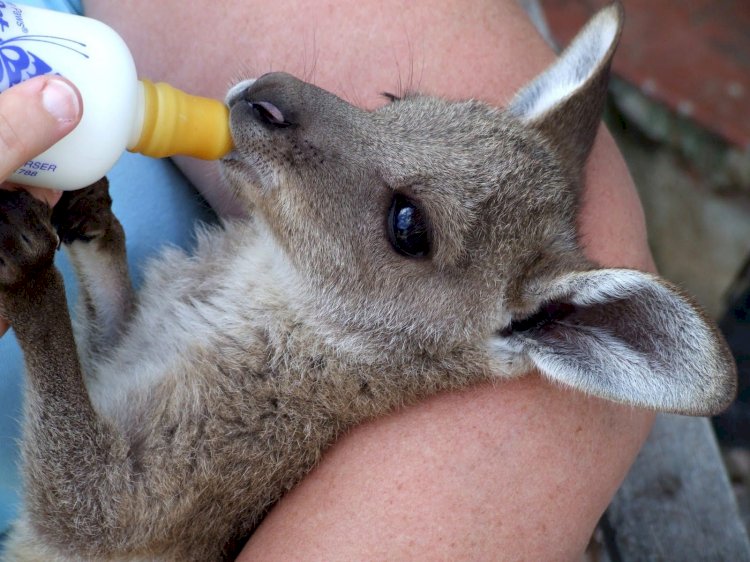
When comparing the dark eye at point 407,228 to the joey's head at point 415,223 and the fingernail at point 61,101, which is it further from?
the fingernail at point 61,101

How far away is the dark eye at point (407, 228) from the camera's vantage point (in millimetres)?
2246

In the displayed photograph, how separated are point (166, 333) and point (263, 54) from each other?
941 mm

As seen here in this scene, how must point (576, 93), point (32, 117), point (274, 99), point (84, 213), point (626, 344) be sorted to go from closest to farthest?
point (32, 117)
point (626, 344)
point (274, 99)
point (84, 213)
point (576, 93)

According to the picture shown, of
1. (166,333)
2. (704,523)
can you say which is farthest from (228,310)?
(704,523)

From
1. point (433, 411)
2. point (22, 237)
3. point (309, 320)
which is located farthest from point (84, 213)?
point (433, 411)

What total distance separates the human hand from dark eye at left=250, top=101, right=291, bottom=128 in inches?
24.9

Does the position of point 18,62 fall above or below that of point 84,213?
above

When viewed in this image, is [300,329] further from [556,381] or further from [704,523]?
[704,523]

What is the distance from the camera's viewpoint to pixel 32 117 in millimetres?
1621

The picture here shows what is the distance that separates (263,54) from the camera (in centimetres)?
271

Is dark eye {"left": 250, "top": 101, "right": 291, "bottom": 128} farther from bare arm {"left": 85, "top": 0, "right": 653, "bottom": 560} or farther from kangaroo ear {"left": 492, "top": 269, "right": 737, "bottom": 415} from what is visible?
kangaroo ear {"left": 492, "top": 269, "right": 737, "bottom": 415}

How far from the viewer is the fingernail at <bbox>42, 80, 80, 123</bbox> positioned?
64.6 inches

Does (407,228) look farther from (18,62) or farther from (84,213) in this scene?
(18,62)

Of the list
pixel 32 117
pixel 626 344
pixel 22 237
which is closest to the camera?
pixel 32 117
